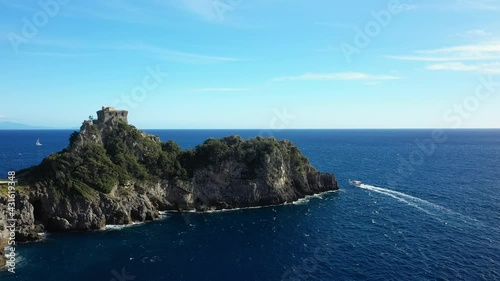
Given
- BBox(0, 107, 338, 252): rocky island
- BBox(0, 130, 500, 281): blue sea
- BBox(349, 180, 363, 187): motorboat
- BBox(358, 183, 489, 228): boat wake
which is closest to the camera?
BBox(0, 130, 500, 281): blue sea

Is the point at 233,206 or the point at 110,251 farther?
the point at 233,206

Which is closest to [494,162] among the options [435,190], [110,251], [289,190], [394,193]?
[435,190]

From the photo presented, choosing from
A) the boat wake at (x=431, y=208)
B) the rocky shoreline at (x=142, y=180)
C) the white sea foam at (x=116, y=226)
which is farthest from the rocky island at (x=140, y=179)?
the boat wake at (x=431, y=208)

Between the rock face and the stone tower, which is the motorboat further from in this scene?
the stone tower

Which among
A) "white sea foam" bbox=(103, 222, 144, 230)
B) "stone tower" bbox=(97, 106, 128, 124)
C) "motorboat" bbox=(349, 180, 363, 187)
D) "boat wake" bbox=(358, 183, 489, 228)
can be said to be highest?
"stone tower" bbox=(97, 106, 128, 124)

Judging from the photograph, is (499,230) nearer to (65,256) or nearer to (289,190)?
(289,190)

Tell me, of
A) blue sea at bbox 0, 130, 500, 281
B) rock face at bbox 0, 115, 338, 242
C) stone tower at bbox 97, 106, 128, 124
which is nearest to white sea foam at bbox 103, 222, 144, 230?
rock face at bbox 0, 115, 338, 242
